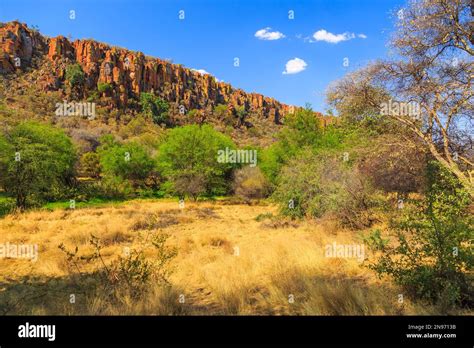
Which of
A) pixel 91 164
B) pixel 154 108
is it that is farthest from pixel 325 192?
pixel 154 108

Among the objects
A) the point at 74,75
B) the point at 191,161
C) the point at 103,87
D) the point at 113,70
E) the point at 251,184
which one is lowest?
the point at 251,184

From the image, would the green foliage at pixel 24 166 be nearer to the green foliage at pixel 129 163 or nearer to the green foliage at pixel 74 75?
the green foliage at pixel 129 163

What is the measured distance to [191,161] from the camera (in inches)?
1180

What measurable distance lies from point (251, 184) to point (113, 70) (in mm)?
76927

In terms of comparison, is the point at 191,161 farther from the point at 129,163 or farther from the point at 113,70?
the point at 113,70

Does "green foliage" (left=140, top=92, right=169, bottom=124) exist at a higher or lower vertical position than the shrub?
higher

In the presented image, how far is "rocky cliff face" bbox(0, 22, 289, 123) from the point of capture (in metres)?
74.6

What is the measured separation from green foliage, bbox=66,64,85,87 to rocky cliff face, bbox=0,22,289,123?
64.8 inches

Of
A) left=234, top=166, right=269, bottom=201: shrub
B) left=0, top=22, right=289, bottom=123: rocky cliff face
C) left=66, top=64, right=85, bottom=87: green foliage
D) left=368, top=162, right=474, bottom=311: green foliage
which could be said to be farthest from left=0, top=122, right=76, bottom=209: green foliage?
left=66, top=64, right=85, bottom=87: green foliage

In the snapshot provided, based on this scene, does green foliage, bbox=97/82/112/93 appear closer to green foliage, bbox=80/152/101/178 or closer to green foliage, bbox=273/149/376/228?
green foliage, bbox=80/152/101/178

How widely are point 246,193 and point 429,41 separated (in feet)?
86.5

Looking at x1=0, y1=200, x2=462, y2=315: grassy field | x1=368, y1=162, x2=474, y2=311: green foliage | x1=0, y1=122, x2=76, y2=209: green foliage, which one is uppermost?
x1=0, y1=122, x2=76, y2=209: green foliage
